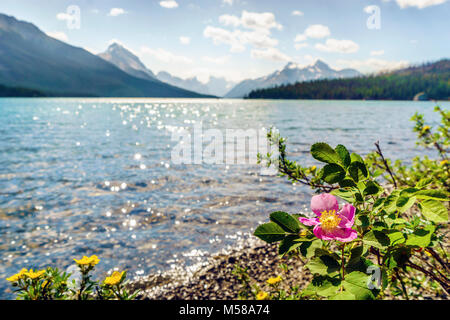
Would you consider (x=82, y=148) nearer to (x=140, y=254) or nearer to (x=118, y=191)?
(x=118, y=191)

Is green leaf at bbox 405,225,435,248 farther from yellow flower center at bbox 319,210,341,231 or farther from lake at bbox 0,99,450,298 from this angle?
lake at bbox 0,99,450,298

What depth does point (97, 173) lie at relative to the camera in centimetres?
1755

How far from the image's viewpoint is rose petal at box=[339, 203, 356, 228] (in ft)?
3.47

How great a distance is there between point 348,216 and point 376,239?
0.44ft

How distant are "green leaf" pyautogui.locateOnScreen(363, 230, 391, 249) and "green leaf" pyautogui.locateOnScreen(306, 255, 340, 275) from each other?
0.47 ft

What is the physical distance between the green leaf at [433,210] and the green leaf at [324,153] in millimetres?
331

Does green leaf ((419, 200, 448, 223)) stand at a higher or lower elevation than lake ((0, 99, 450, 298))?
higher

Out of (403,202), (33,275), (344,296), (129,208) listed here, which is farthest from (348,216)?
(129,208)

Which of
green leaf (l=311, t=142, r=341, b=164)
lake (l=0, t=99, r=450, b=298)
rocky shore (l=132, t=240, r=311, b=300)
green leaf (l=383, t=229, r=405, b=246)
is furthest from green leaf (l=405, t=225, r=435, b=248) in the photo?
lake (l=0, t=99, r=450, b=298)

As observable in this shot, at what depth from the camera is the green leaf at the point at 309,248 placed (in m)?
1.03

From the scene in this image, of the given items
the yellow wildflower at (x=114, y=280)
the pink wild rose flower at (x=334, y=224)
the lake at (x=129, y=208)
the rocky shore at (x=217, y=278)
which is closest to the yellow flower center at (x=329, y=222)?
the pink wild rose flower at (x=334, y=224)

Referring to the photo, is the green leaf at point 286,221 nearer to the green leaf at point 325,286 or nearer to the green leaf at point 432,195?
the green leaf at point 325,286
